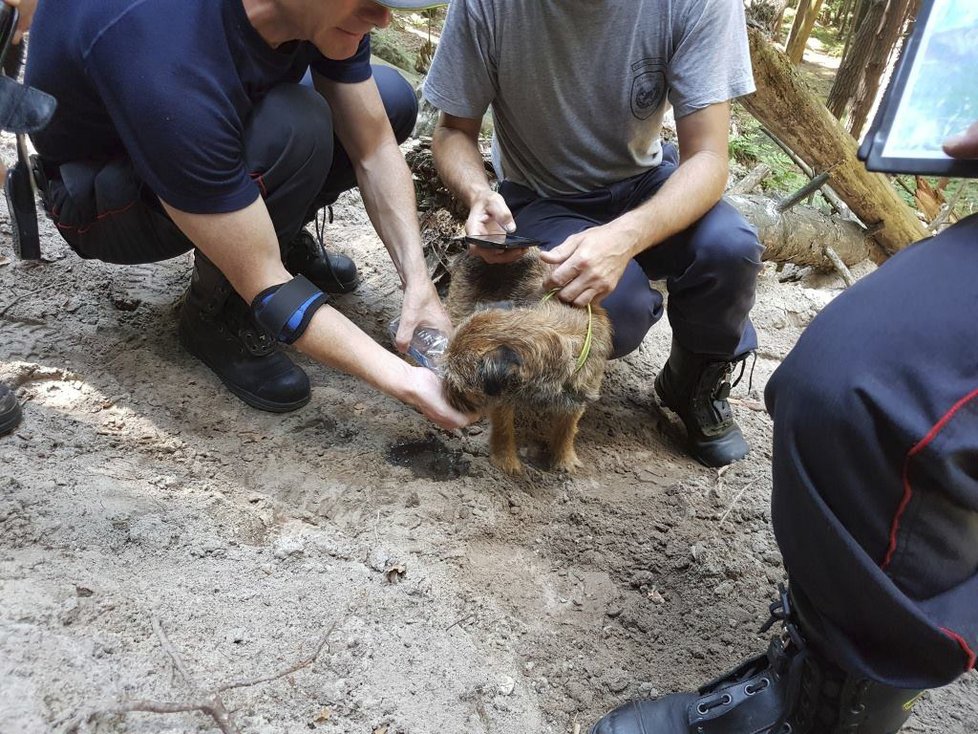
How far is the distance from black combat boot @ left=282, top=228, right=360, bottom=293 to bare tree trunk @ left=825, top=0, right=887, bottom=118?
7.13 meters

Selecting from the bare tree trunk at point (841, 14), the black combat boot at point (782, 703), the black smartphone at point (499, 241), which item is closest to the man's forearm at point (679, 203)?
the black smartphone at point (499, 241)

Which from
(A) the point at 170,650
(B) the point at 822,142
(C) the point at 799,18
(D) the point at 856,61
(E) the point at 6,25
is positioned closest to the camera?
(A) the point at 170,650

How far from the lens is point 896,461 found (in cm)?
149

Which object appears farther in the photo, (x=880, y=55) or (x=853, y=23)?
(x=853, y=23)

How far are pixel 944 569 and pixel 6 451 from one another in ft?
9.51

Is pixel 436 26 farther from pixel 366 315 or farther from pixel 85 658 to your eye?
pixel 85 658

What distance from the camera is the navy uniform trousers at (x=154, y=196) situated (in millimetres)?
2824

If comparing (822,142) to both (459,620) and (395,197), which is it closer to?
(395,197)

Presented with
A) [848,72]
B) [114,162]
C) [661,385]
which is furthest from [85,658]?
[848,72]

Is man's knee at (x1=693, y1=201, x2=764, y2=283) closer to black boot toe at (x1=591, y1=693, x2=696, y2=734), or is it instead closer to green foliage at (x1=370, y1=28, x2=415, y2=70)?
black boot toe at (x1=591, y1=693, x2=696, y2=734)

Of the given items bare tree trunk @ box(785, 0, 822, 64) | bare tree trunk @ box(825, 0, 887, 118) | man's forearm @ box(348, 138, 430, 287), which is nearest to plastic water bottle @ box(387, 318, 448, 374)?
man's forearm @ box(348, 138, 430, 287)

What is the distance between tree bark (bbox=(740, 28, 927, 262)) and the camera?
186 inches

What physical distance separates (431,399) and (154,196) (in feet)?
4.77

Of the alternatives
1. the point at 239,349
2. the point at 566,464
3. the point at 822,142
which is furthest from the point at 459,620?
the point at 822,142
